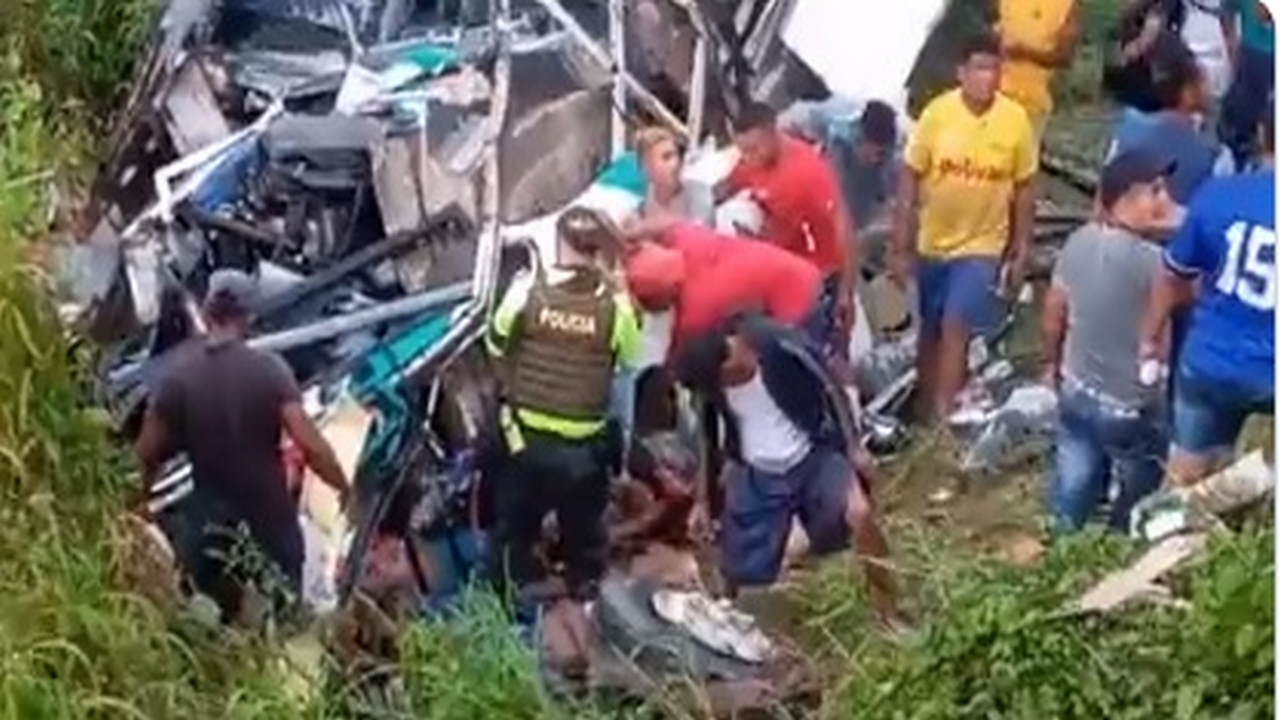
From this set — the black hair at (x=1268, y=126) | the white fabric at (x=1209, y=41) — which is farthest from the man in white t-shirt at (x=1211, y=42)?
the black hair at (x=1268, y=126)

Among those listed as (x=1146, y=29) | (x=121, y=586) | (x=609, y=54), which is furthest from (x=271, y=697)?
(x=1146, y=29)

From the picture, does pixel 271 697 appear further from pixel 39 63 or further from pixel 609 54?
pixel 39 63

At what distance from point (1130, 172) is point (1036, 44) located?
0.58m

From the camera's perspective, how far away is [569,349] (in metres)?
8.50

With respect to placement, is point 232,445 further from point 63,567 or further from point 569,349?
point 569,349

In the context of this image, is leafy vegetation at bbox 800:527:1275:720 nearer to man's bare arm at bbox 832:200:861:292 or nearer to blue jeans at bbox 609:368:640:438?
blue jeans at bbox 609:368:640:438

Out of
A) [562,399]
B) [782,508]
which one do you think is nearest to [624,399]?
[562,399]

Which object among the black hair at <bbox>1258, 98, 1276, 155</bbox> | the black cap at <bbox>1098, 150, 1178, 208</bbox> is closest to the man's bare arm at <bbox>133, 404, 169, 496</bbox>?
the black cap at <bbox>1098, 150, 1178, 208</bbox>

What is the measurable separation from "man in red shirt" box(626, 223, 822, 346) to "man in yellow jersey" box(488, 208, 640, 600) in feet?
0.27

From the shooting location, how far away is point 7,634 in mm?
8188

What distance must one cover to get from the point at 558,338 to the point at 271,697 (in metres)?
1.10

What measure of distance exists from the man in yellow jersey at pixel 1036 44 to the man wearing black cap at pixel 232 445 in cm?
192

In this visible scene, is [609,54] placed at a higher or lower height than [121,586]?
higher

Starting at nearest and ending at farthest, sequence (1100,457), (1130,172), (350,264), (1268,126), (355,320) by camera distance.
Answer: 1. (1268,126)
2. (1130,172)
3. (1100,457)
4. (355,320)
5. (350,264)
